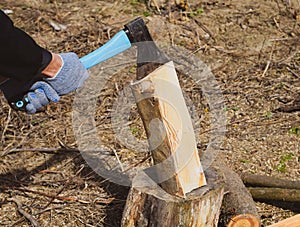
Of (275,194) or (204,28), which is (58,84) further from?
(204,28)

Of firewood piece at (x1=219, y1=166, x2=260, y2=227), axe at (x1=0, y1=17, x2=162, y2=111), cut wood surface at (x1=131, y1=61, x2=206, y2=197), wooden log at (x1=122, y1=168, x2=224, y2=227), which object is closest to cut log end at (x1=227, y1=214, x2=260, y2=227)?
firewood piece at (x1=219, y1=166, x2=260, y2=227)

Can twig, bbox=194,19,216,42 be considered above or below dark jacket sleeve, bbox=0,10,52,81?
below

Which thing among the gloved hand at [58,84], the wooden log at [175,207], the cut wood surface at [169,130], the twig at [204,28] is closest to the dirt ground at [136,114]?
the twig at [204,28]

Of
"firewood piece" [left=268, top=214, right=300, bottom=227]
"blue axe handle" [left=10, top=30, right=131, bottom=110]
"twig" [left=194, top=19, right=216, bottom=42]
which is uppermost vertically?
"blue axe handle" [left=10, top=30, right=131, bottom=110]

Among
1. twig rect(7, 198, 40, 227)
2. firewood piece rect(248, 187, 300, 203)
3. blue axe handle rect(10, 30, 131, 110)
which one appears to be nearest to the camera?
blue axe handle rect(10, 30, 131, 110)

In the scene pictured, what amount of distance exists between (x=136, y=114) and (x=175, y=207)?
1497 mm

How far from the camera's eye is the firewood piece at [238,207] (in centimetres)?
306

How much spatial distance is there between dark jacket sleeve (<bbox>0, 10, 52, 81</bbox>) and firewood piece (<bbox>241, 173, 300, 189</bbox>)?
137cm

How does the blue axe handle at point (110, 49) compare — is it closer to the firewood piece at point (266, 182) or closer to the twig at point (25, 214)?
the twig at point (25, 214)

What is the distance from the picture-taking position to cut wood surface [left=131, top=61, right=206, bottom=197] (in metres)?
2.64

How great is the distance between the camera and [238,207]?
10.1 feet

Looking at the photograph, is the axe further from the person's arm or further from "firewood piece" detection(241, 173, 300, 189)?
"firewood piece" detection(241, 173, 300, 189)

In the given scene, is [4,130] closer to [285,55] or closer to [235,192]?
[235,192]

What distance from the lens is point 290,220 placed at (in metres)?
3.06
